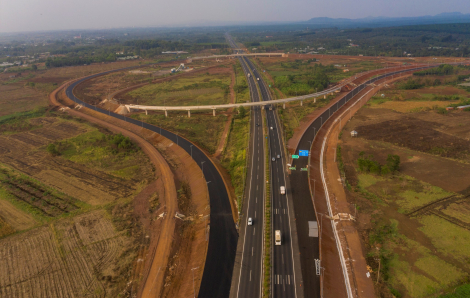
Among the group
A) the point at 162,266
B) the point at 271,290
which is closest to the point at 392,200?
the point at 271,290

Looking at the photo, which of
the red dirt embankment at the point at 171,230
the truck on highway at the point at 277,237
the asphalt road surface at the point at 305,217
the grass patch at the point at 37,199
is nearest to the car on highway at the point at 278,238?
the truck on highway at the point at 277,237

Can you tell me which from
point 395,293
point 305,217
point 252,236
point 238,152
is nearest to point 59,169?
point 238,152

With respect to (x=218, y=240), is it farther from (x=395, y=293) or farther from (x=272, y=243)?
(x=395, y=293)

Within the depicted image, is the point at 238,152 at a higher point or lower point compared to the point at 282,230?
higher

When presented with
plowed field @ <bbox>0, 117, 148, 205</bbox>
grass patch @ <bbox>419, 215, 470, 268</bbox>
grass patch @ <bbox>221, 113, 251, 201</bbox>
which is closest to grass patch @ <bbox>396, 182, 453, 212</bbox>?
grass patch @ <bbox>419, 215, 470, 268</bbox>

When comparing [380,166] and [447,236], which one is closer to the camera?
[447,236]

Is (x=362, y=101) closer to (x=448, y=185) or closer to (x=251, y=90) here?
(x=251, y=90)

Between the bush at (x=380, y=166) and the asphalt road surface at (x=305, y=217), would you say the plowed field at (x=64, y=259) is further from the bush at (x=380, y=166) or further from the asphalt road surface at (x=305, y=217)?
the bush at (x=380, y=166)
